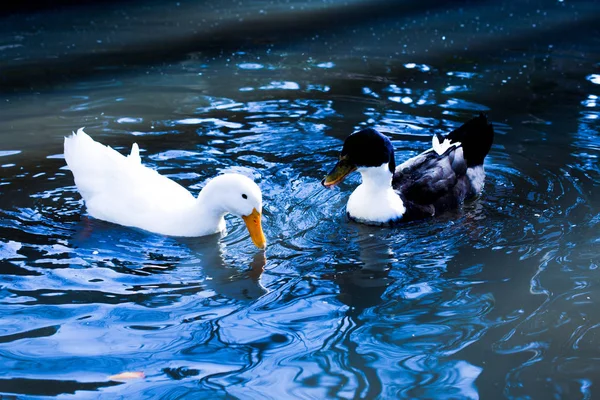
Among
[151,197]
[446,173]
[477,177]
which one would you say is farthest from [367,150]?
[151,197]

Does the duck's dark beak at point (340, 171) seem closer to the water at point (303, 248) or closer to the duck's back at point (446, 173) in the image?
the water at point (303, 248)

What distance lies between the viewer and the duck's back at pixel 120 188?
543 cm

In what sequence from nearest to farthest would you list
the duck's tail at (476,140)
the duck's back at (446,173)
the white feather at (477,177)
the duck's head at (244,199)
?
the duck's head at (244,199) → the duck's back at (446,173) → the white feather at (477,177) → the duck's tail at (476,140)

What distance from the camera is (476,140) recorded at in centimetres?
634

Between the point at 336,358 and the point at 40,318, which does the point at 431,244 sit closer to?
the point at 336,358

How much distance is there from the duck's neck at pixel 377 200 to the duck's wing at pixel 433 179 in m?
0.15

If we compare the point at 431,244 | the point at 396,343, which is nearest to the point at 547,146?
the point at 431,244

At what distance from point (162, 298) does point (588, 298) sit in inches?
87.4

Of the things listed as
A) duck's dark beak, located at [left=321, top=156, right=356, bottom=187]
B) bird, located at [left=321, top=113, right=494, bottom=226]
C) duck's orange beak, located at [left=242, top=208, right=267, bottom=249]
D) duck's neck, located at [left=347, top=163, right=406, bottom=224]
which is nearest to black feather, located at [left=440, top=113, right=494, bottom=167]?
bird, located at [left=321, top=113, right=494, bottom=226]

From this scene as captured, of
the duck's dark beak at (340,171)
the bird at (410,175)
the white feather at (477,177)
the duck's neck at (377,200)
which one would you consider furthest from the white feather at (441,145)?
the duck's dark beak at (340,171)

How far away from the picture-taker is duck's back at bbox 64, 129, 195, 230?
17.8ft

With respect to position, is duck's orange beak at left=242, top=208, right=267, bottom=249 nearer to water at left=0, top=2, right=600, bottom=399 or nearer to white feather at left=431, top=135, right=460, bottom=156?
water at left=0, top=2, right=600, bottom=399

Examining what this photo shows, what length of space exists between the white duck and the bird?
794mm

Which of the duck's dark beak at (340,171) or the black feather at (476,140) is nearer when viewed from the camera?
the duck's dark beak at (340,171)
